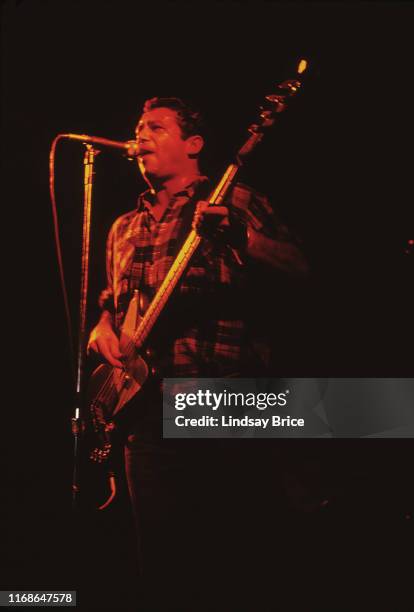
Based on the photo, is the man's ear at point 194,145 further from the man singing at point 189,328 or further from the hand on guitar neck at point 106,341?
the hand on guitar neck at point 106,341

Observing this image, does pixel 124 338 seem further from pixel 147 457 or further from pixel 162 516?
pixel 162 516

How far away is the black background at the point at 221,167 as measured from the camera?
231 centimetres

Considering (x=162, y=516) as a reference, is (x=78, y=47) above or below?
above

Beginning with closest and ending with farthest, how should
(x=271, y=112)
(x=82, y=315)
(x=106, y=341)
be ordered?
1. (x=271, y=112)
2. (x=106, y=341)
3. (x=82, y=315)

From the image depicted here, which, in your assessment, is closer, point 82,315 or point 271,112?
point 271,112

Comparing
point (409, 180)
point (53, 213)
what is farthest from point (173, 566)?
point (409, 180)

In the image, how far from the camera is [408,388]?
2.34m

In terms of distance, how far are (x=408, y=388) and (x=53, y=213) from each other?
1484 millimetres

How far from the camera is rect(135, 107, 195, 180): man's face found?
93.4 inches

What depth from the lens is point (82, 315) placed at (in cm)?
245

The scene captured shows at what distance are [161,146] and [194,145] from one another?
0.40 feet

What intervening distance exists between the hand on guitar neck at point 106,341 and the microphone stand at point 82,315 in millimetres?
57

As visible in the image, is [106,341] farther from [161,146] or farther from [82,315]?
[161,146]

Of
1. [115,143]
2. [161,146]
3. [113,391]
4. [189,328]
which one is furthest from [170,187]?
→ [113,391]
